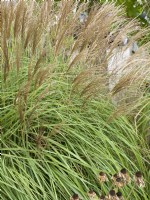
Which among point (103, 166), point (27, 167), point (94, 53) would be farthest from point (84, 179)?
point (94, 53)

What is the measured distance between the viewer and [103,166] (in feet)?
8.77

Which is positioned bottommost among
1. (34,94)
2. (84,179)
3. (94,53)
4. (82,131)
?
(84,179)

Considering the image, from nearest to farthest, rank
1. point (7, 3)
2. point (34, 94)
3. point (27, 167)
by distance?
point (27, 167), point (34, 94), point (7, 3)

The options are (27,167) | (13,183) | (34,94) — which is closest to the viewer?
(13,183)

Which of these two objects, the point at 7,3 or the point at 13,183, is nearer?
the point at 13,183

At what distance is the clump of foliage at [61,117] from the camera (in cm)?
256

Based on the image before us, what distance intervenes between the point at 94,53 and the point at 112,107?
1.14 feet

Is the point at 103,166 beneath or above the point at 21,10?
beneath

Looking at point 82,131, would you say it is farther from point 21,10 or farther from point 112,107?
point 21,10

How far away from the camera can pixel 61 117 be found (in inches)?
Result: 108

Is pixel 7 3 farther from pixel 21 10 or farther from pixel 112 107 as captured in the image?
pixel 112 107

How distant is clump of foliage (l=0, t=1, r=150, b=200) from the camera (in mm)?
2559

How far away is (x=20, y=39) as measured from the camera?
2.86 m

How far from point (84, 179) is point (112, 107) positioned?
1.89ft
